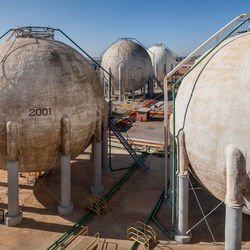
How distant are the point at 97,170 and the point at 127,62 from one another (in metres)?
33.6

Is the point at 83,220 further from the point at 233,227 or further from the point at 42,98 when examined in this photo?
the point at 233,227

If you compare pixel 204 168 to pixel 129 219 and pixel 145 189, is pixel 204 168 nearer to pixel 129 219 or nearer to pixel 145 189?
pixel 129 219

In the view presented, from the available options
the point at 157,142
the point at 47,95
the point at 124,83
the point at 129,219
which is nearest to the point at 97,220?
the point at 129,219

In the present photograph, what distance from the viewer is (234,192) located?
11.5 m

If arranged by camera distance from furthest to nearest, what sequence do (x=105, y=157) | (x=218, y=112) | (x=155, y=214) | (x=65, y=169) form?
(x=105, y=157) → (x=155, y=214) → (x=65, y=169) → (x=218, y=112)

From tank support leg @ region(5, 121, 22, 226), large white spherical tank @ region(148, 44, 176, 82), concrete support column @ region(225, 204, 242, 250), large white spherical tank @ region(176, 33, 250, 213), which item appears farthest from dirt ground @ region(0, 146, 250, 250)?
large white spherical tank @ region(148, 44, 176, 82)

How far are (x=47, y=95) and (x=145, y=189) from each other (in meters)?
11.1

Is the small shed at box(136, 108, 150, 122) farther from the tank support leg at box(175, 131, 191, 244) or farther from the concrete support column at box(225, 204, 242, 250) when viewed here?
the concrete support column at box(225, 204, 242, 250)

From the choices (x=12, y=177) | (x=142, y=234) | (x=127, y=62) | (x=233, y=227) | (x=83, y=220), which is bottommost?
(x=142, y=234)

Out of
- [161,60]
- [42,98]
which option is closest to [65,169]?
[42,98]

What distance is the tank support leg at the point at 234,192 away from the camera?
11.3m

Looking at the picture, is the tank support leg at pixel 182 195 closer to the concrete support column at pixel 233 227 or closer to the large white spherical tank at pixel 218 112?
the large white spherical tank at pixel 218 112

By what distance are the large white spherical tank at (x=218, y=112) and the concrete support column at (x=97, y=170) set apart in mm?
7896

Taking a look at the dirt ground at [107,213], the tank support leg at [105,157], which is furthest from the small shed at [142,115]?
the tank support leg at [105,157]
